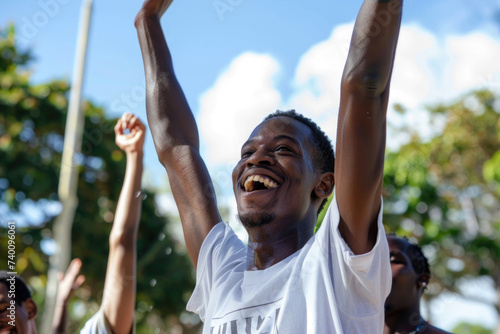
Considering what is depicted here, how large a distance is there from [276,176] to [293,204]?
0.11 meters

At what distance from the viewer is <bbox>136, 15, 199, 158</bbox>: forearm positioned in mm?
2514

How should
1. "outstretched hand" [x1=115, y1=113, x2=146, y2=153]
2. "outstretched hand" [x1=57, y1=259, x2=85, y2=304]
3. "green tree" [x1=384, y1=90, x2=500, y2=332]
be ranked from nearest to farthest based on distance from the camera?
1. "outstretched hand" [x1=115, y1=113, x2=146, y2=153]
2. "outstretched hand" [x1=57, y1=259, x2=85, y2=304]
3. "green tree" [x1=384, y1=90, x2=500, y2=332]

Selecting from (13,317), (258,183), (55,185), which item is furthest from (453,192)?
(258,183)

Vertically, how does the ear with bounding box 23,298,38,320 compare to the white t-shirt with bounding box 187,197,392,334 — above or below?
above

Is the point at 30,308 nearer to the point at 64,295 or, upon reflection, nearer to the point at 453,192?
the point at 64,295

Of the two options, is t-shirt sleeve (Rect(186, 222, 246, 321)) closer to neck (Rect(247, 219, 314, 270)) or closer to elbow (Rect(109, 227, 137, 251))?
neck (Rect(247, 219, 314, 270))

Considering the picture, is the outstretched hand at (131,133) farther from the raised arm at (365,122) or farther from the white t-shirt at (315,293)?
the raised arm at (365,122)

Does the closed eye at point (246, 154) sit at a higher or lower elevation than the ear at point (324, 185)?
higher

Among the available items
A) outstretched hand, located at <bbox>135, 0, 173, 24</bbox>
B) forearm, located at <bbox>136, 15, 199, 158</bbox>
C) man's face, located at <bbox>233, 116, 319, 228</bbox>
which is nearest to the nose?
man's face, located at <bbox>233, 116, 319, 228</bbox>

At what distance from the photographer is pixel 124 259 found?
11.0ft

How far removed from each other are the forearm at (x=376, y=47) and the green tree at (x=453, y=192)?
963 centimetres

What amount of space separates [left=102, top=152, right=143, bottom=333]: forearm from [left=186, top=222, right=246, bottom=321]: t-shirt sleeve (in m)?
1.03

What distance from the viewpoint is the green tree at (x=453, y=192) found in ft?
38.0

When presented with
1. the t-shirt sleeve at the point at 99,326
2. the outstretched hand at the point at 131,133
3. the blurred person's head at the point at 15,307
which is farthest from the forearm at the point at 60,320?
the outstretched hand at the point at 131,133
